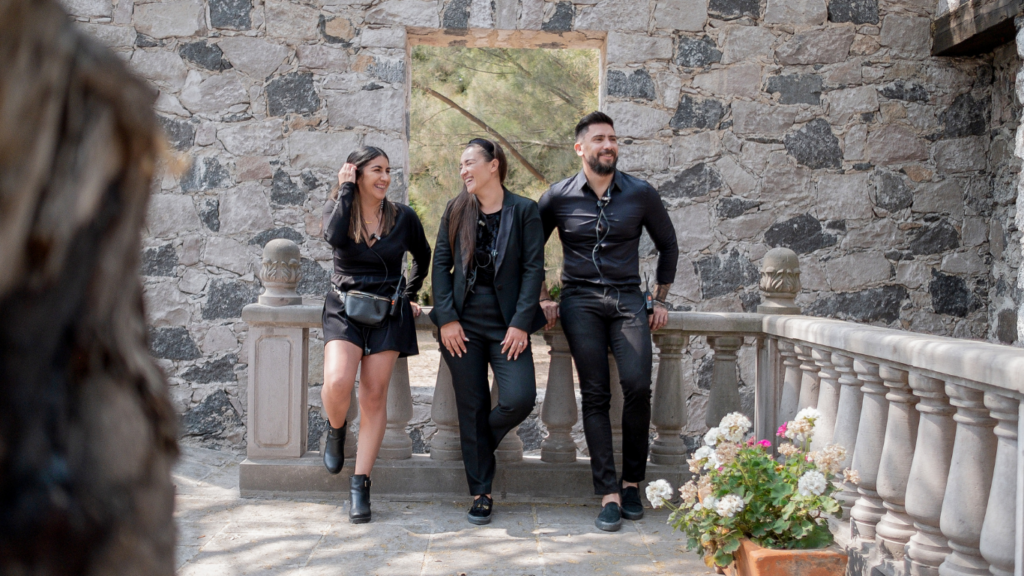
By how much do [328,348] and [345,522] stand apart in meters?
0.73

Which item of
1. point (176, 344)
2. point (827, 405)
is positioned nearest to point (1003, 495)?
point (827, 405)

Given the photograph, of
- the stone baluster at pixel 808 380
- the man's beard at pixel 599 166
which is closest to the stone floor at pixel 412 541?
the stone baluster at pixel 808 380

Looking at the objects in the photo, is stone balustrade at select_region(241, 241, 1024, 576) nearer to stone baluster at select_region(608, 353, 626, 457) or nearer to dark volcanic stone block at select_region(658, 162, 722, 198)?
stone baluster at select_region(608, 353, 626, 457)

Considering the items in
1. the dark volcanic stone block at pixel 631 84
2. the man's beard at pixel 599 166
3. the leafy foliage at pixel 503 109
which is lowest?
the man's beard at pixel 599 166

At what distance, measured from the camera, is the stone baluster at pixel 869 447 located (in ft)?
8.12

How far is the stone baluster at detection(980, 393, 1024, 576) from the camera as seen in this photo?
1801mm

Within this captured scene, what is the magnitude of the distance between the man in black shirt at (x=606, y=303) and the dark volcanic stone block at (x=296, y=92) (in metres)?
2.42

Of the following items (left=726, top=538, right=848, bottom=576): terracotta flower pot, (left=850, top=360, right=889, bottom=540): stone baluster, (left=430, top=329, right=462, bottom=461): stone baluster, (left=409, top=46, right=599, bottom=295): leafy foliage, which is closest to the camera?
(left=726, top=538, right=848, bottom=576): terracotta flower pot

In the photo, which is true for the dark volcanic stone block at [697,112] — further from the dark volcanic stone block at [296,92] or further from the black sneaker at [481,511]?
the black sneaker at [481,511]

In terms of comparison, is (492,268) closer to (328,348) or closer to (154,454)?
(328,348)

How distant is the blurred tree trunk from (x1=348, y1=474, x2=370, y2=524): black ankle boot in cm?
279

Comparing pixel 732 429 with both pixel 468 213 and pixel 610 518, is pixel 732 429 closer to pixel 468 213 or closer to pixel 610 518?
pixel 610 518

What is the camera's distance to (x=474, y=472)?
3336 millimetres

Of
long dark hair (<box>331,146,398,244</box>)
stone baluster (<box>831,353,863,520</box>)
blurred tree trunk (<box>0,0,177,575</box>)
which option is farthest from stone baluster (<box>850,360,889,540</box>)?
blurred tree trunk (<box>0,0,177,575</box>)
